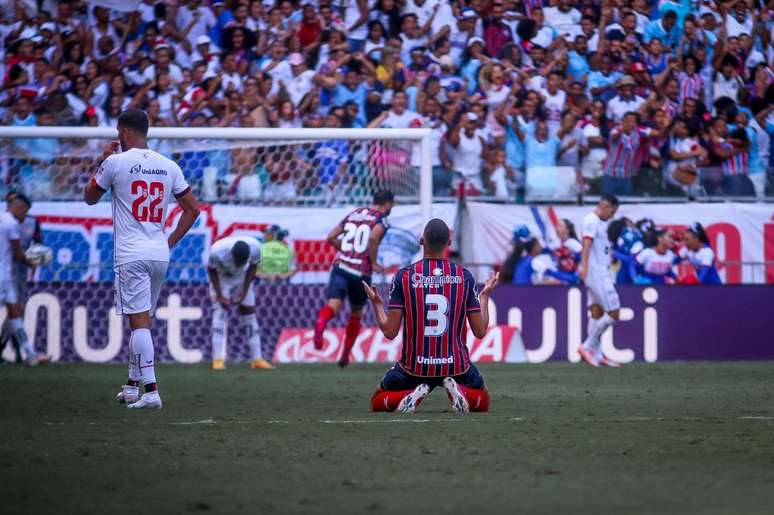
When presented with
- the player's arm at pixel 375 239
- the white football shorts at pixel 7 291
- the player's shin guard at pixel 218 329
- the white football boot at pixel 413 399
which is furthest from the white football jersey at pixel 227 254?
the white football boot at pixel 413 399

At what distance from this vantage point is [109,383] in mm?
12742

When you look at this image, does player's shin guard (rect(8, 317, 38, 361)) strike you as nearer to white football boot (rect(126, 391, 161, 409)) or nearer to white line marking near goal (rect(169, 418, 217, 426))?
white football boot (rect(126, 391, 161, 409))

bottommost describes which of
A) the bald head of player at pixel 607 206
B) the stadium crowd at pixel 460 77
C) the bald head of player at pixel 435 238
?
the bald head of player at pixel 435 238

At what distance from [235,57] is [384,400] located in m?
12.1

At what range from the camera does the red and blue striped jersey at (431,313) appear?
9070 mm

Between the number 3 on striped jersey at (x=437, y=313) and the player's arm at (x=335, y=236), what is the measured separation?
6.56m

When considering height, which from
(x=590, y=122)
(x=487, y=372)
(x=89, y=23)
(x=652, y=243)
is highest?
(x=89, y=23)

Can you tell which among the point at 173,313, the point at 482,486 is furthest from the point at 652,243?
the point at 482,486

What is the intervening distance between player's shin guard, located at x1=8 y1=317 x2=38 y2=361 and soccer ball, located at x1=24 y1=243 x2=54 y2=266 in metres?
0.86

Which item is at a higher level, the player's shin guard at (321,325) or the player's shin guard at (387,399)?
the player's shin guard at (321,325)

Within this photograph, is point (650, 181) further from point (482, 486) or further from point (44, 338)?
point (482, 486)

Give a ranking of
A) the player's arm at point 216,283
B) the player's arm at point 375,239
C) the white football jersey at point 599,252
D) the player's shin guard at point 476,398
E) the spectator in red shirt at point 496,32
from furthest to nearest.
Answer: the spectator in red shirt at point 496,32 < the white football jersey at point 599,252 < the player's arm at point 216,283 < the player's arm at point 375,239 < the player's shin guard at point 476,398

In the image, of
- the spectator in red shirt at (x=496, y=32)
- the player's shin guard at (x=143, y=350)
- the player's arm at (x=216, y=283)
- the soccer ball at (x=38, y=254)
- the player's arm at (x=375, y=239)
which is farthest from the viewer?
the spectator in red shirt at (x=496, y=32)

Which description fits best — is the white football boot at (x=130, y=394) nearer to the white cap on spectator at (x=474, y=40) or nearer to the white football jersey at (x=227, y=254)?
the white football jersey at (x=227, y=254)
